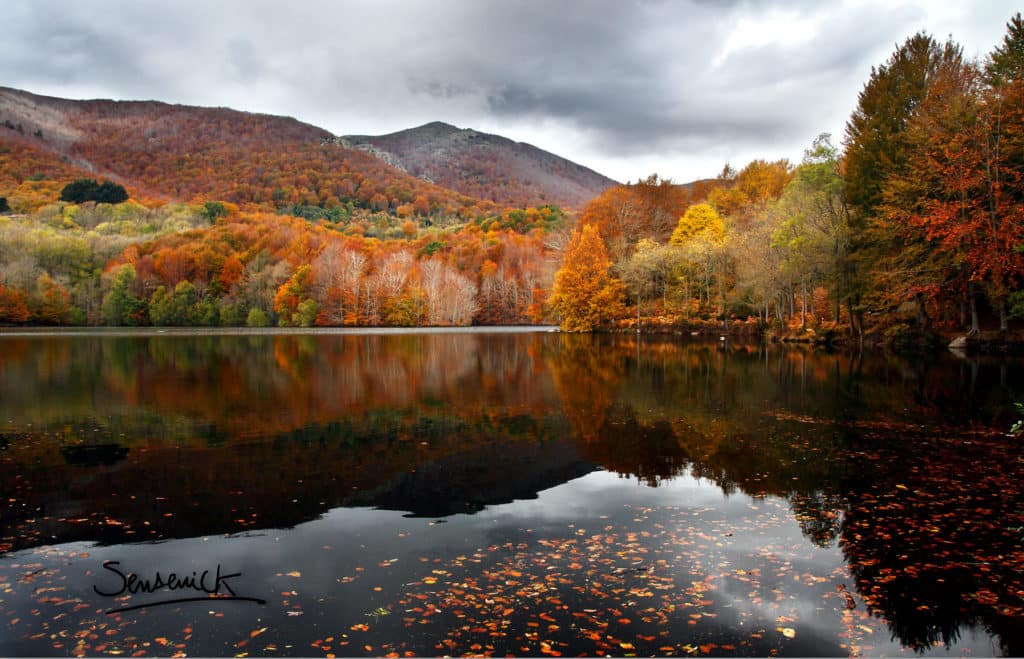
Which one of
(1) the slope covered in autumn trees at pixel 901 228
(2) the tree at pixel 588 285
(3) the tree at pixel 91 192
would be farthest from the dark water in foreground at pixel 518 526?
(3) the tree at pixel 91 192

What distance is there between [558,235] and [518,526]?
8161cm

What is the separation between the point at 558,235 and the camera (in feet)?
291

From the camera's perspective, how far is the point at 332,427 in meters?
16.2

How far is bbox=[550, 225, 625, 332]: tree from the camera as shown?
67.1 meters

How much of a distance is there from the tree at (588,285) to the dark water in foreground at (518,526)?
4732 cm

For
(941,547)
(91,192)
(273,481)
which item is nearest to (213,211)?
(91,192)

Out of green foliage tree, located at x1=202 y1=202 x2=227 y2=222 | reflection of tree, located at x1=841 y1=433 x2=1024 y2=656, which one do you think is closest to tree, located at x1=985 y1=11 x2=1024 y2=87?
reflection of tree, located at x1=841 y1=433 x2=1024 y2=656

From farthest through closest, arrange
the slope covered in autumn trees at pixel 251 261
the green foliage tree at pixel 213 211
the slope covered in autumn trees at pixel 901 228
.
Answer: the green foliage tree at pixel 213 211
the slope covered in autumn trees at pixel 251 261
the slope covered in autumn trees at pixel 901 228

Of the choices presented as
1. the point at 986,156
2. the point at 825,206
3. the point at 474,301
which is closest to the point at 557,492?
the point at 986,156

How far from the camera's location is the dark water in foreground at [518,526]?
591 centimetres

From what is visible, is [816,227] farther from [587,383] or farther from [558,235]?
[558,235]

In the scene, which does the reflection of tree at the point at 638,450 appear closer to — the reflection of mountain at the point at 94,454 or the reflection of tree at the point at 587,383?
the reflection of tree at the point at 587,383

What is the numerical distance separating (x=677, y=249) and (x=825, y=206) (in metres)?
18.6

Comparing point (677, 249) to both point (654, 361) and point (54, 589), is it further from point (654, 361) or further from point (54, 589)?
point (54, 589)
